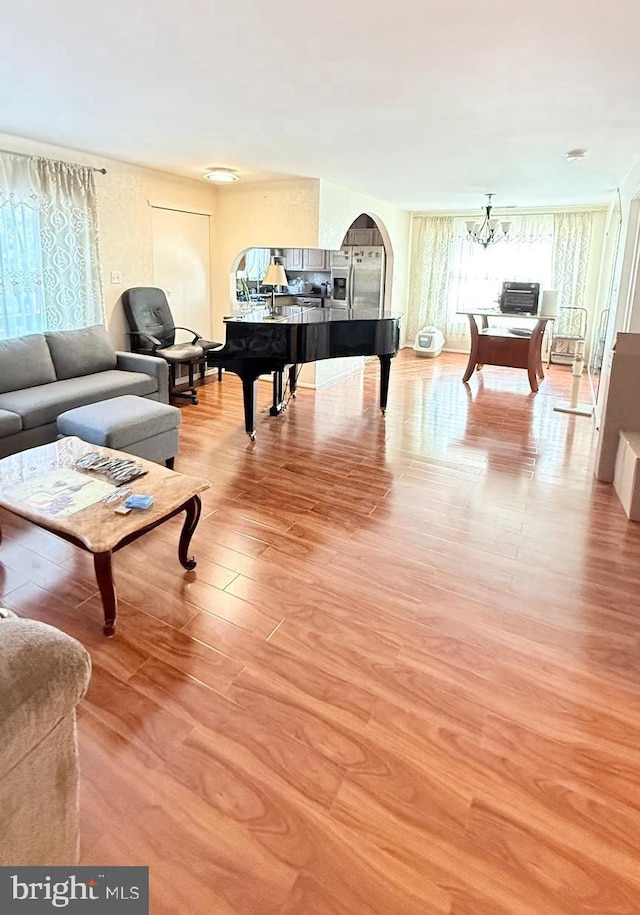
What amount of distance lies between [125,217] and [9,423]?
281cm

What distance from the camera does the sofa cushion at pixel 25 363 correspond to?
3975 millimetres

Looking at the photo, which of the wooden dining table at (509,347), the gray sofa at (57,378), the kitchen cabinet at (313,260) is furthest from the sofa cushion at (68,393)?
the kitchen cabinet at (313,260)

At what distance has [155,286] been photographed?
5.87 m

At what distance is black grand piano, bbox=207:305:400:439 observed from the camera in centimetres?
422

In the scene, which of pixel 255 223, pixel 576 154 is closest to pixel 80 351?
pixel 255 223

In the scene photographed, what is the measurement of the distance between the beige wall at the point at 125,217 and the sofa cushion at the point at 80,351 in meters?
0.70

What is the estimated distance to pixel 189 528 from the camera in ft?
8.43

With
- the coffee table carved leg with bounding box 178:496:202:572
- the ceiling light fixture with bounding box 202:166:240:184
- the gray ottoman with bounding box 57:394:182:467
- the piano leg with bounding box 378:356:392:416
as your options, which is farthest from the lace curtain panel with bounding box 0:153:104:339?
the coffee table carved leg with bounding box 178:496:202:572

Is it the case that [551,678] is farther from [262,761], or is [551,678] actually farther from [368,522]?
[368,522]

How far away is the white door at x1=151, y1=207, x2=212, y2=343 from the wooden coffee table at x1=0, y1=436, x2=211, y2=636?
3649mm

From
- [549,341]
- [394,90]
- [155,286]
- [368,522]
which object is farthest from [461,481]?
[549,341]

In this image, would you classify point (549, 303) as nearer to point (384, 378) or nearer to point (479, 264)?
point (479, 264)

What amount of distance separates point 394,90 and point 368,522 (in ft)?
7.71

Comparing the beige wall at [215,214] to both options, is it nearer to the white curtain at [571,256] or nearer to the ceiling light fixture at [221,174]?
the ceiling light fixture at [221,174]
